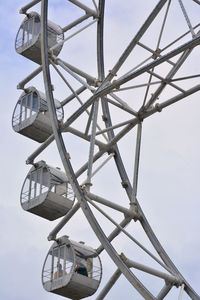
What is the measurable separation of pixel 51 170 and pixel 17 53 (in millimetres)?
3923

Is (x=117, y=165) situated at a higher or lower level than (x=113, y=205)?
higher

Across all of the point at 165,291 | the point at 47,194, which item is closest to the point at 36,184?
the point at 47,194

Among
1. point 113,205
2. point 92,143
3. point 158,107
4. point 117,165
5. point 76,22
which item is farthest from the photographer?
point 76,22

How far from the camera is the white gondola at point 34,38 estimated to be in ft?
100

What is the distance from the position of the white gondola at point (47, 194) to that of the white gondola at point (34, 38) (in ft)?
11.5

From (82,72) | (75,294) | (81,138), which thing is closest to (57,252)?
(75,294)

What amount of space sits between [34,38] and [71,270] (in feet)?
24.3

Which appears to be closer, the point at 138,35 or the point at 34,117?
the point at 138,35

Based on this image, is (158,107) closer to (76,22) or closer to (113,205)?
(113,205)

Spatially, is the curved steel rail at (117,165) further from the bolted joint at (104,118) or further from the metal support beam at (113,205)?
the metal support beam at (113,205)

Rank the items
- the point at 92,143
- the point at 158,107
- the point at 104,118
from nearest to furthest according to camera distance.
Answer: the point at 92,143 < the point at 158,107 < the point at 104,118

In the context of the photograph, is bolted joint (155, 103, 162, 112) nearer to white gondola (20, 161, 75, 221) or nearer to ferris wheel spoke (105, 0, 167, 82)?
ferris wheel spoke (105, 0, 167, 82)

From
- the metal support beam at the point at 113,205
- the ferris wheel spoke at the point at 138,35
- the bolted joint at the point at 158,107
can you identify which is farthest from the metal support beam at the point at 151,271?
the ferris wheel spoke at the point at 138,35

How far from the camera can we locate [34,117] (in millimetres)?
30250
